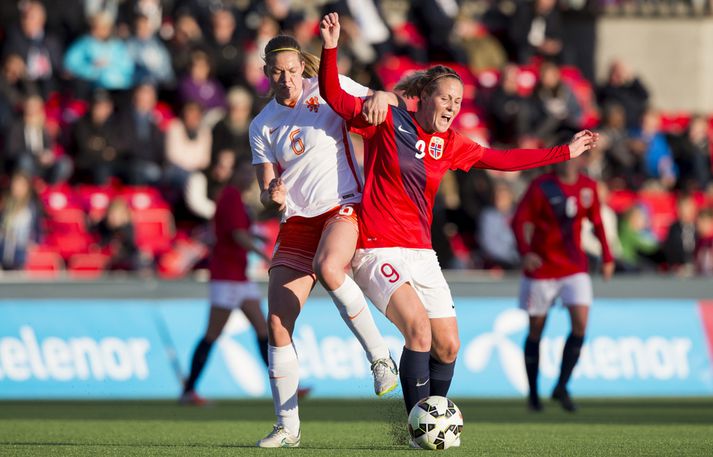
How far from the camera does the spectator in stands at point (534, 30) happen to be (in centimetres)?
2184

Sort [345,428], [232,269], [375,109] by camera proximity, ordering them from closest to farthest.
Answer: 1. [375,109]
2. [345,428]
3. [232,269]

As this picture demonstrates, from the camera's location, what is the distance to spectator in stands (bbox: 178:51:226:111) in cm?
1853

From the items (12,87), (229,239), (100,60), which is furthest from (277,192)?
(100,60)

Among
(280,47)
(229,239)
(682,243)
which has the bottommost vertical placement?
(682,243)

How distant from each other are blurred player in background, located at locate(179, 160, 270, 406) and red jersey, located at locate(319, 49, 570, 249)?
16.0 ft

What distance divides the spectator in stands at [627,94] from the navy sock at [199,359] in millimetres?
9696

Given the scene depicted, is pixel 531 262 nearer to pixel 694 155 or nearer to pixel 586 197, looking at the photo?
pixel 586 197

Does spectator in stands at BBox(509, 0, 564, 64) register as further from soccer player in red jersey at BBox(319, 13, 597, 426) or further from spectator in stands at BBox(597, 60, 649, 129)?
soccer player in red jersey at BBox(319, 13, 597, 426)

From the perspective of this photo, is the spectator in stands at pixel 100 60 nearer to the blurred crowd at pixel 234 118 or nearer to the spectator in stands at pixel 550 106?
the blurred crowd at pixel 234 118

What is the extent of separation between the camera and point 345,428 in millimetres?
10320

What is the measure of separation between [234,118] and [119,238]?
2.47m

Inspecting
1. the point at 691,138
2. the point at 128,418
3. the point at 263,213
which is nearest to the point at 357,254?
the point at 128,418

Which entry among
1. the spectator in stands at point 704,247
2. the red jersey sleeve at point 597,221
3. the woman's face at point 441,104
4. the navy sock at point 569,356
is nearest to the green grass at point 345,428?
the navy sock at point 569,356

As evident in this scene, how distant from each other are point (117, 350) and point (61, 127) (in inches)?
171
